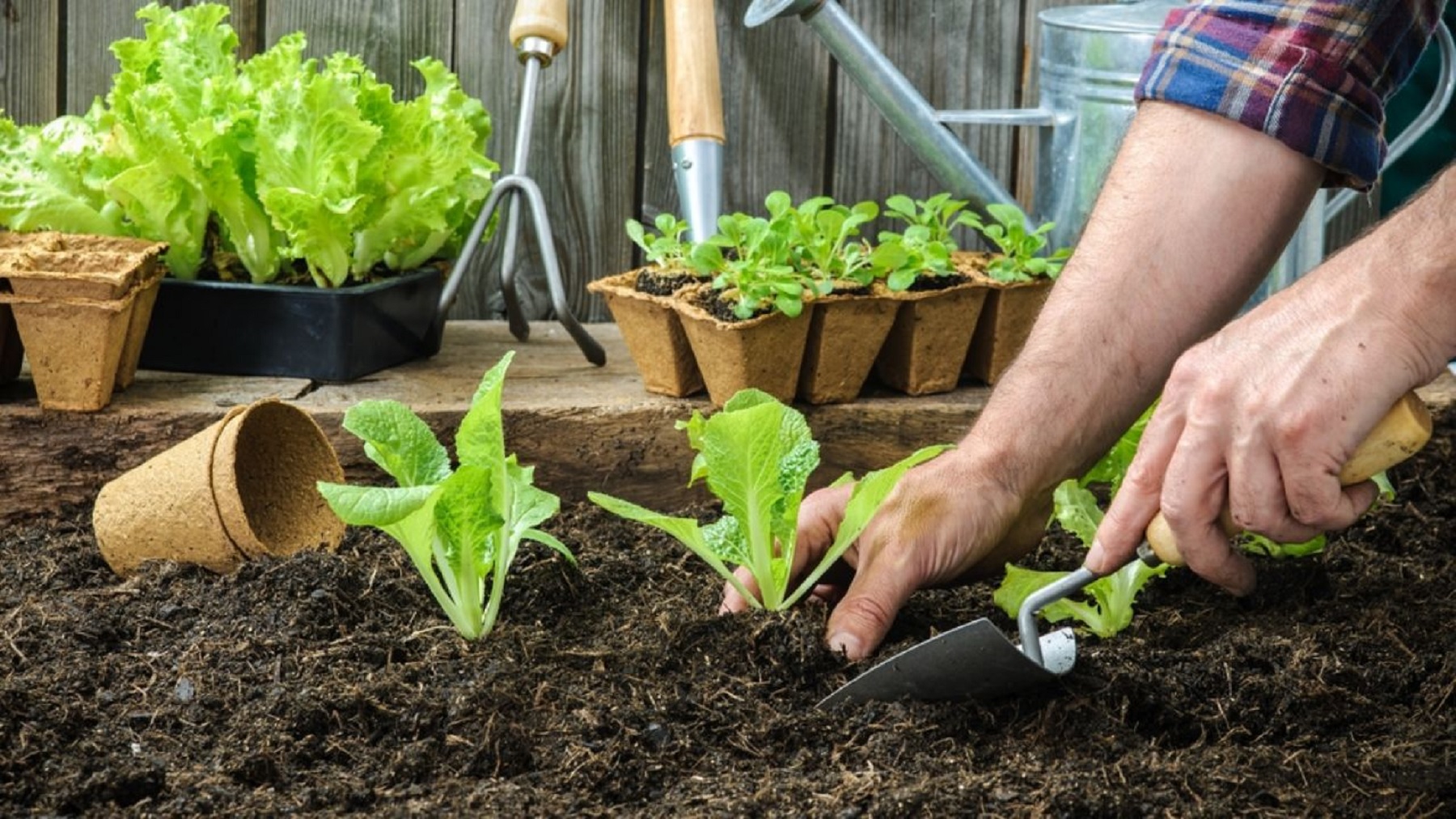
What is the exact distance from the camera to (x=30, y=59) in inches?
97.0

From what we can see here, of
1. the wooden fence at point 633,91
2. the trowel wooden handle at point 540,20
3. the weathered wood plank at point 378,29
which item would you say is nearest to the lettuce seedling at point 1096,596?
the trowel wooden handle at point 540,20

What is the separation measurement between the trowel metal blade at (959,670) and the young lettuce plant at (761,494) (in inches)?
6.4

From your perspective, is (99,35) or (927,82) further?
(927,82)

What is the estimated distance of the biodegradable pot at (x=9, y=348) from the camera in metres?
1.92

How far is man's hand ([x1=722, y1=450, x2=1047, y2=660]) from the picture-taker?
147 cm

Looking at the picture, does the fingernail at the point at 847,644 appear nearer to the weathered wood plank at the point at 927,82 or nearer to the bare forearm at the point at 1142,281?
the bare forearm at the point at 1142,281

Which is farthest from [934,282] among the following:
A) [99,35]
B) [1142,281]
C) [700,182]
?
[99,35]

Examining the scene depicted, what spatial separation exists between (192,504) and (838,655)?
2.33 feet

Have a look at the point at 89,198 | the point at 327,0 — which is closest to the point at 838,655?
the point at 89,198

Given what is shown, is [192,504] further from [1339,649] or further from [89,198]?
[1339,649]

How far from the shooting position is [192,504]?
Result: 5.34 feet

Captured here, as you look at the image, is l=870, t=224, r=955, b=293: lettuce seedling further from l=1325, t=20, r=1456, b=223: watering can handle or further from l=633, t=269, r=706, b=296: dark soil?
l=1325, t=20, r=1456, b=223: watering can handle

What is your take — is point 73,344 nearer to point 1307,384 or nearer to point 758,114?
point 758,114

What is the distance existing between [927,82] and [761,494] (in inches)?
55.1
